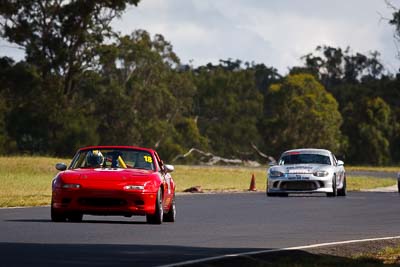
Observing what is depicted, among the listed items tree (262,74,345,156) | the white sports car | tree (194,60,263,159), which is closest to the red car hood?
the white sports car

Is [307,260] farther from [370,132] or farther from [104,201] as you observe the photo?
[370,132]

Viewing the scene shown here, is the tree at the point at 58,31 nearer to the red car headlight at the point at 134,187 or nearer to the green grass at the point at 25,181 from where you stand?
the green grass at the point at 25,181

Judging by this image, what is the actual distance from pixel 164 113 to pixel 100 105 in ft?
39.0

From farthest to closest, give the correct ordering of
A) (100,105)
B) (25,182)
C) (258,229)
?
(100,105) < (25,182) < (258,229)

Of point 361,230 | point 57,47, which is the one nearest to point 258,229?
point 361,230

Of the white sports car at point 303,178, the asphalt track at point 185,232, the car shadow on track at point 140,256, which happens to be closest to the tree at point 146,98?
the white sports car at point 303,178

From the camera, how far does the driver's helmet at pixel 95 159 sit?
918 inches

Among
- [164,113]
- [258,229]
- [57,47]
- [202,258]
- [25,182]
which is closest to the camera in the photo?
[202,258]

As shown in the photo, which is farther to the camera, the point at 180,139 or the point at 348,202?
the point at 180,139

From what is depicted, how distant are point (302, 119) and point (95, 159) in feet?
311

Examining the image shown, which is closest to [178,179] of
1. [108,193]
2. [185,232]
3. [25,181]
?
[25,181]

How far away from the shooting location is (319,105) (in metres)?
118

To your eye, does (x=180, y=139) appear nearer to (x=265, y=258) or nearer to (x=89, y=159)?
(x=89, y=159)

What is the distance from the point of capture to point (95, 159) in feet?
76.6
